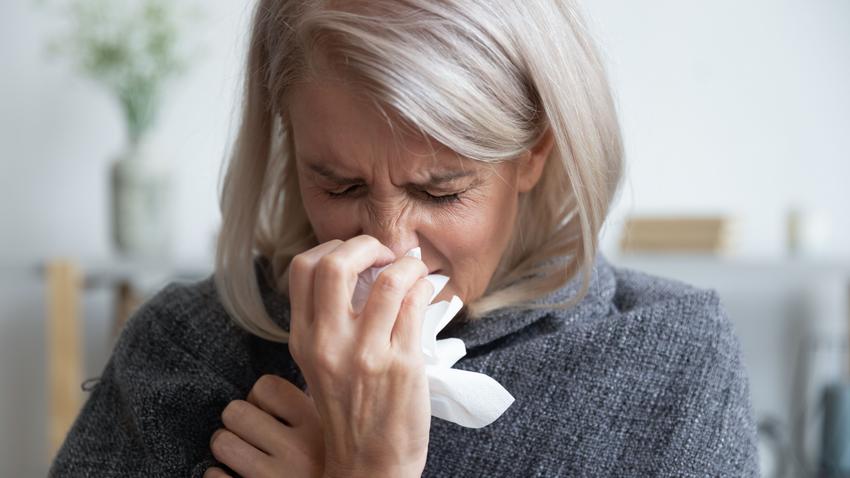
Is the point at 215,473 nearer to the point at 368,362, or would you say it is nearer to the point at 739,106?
the point at 368,362

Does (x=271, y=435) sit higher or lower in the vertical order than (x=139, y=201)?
higher

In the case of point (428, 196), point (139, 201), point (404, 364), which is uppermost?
point (428, 196)

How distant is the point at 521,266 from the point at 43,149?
189cm

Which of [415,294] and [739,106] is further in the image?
[739,106]

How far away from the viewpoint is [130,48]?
2508mm

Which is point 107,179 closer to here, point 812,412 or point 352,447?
point 352,447

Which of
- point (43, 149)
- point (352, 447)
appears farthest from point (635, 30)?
point (352, 447)

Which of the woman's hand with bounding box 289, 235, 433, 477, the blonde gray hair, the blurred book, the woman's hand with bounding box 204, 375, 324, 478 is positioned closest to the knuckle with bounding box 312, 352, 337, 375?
the woman's hand with bounding box 289, 235, 433, 477

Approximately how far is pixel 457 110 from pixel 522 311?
30 centimetres

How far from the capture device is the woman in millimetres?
873

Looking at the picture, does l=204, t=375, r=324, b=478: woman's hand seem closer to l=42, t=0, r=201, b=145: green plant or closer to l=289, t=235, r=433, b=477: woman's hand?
l=289, t=235, r=433, b=477: woman's hand

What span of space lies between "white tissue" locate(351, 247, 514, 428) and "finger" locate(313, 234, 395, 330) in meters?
0.06

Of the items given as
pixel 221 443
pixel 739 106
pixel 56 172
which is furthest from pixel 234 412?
pixel 739 106

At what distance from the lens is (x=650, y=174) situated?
2.73m
